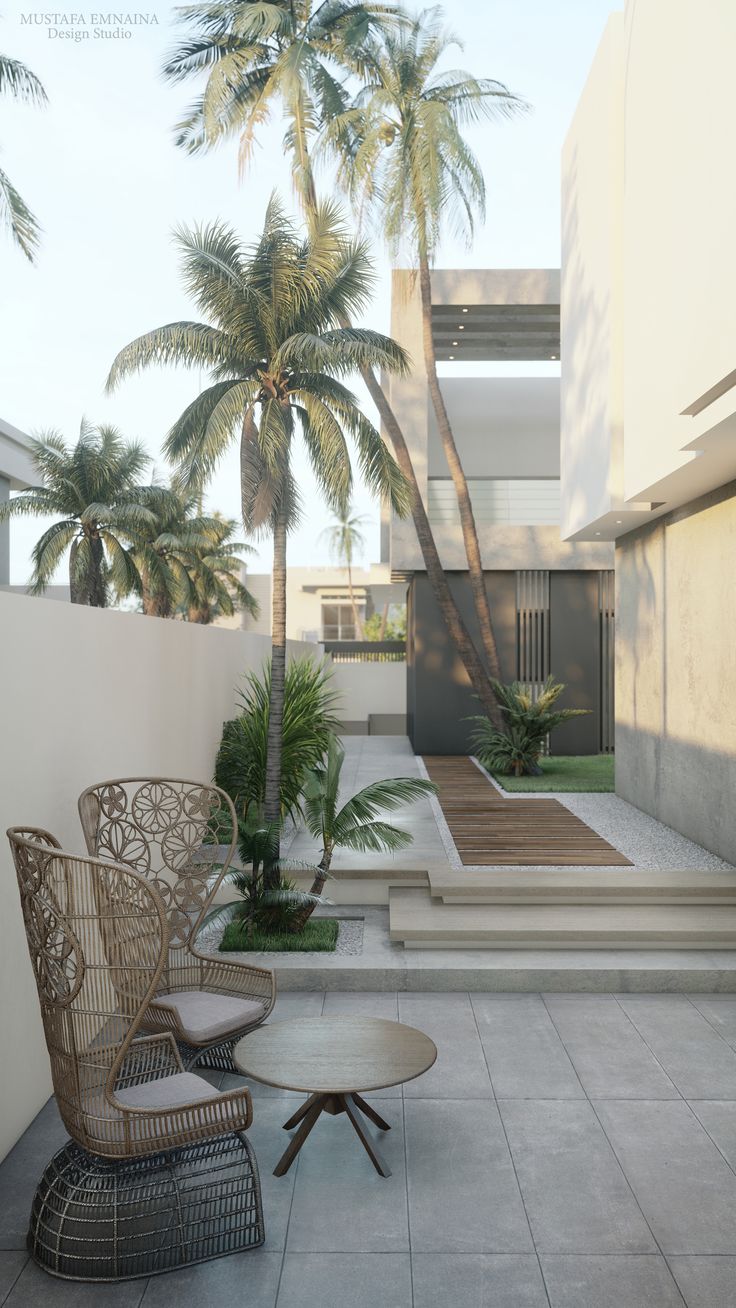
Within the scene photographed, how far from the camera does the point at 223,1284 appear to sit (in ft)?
11.0

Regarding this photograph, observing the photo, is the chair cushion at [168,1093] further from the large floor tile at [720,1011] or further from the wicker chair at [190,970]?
the large floor tile at [720,1011]

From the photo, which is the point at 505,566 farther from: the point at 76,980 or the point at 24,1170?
the point at 76,980

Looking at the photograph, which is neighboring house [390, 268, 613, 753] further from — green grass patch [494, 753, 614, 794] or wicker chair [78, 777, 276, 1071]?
wicker chair [78, 777, 276, 1071]

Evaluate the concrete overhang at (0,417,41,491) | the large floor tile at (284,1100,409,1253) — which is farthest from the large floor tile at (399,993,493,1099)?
the concrete overhang at (0,417,41,491)

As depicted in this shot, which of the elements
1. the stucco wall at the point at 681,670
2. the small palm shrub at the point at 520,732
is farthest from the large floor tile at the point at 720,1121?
the small palm shrub at the point at 520,732

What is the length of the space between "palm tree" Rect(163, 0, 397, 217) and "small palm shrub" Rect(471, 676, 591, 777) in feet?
25.1

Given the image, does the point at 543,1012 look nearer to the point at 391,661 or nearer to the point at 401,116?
the point at 401,116

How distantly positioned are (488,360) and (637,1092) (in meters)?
17.6

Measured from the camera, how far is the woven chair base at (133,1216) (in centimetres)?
343

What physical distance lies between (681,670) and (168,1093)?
7.38 meters

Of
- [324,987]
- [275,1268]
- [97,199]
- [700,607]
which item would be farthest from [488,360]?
[275,1268]

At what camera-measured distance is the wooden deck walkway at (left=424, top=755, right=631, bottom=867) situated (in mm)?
8461

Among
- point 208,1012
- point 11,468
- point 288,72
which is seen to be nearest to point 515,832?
point 208,1012

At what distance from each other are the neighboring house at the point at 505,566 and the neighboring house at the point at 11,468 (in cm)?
1244
